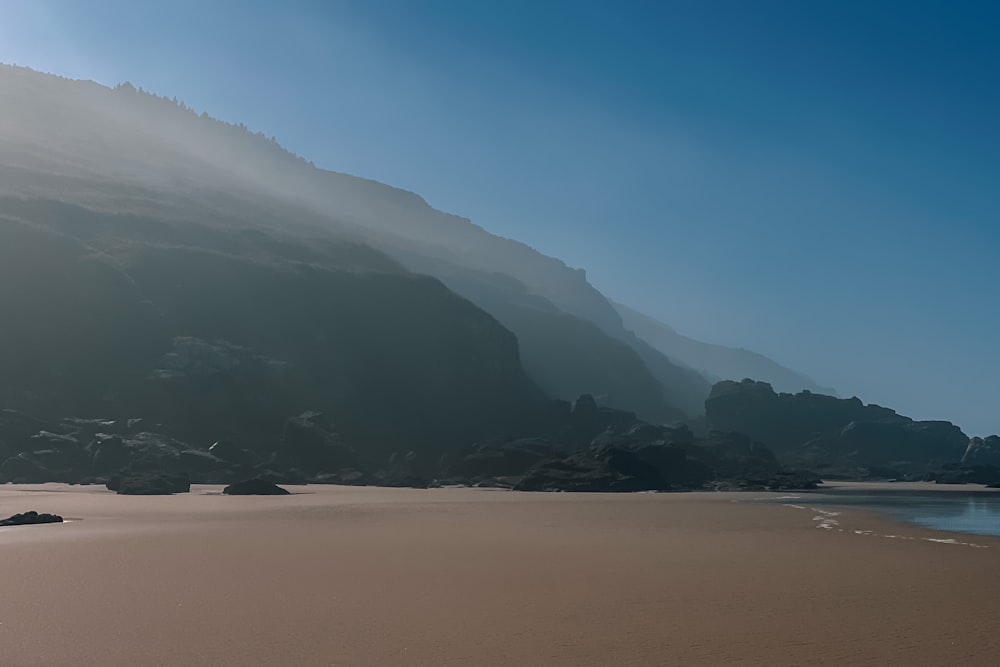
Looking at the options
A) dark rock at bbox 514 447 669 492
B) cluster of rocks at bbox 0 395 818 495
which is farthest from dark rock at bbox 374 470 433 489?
dark rock at bbox 514 447 669 492

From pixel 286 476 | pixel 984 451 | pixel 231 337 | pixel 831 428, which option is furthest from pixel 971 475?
pixel 231 337

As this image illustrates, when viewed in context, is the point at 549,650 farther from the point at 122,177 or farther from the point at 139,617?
the point at 122,177

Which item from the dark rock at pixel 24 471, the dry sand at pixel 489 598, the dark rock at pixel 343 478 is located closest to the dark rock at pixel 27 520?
the dry sand at pixel 489 598

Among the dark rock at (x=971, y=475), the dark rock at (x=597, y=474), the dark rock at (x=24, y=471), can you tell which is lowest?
the dark rock at (x=24, y=471)

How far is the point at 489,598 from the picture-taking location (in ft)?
46.7

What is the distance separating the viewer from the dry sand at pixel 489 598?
34.6ft

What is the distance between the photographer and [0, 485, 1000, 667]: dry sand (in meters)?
10.5

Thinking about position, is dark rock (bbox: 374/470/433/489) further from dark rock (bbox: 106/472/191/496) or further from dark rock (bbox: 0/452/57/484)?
dark rock (bbox: 0/452/57/484)

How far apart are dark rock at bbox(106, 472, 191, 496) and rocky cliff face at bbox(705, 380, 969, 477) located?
10965 centimetres

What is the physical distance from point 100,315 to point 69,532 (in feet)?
305

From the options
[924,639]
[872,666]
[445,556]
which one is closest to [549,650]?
[872,666]

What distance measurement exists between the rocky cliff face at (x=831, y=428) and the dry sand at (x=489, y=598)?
127 metres

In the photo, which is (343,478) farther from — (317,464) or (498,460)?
(498,460)

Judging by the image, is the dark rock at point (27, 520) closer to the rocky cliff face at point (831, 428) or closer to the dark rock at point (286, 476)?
the dark rock at point (286, 476)
